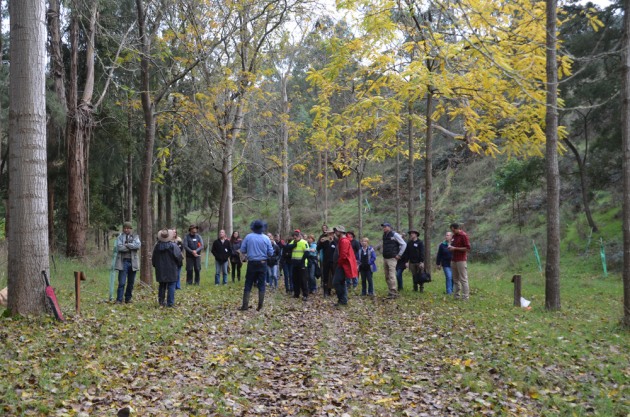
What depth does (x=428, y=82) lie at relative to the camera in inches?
→ 394

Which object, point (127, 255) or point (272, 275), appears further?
point (272, 275)

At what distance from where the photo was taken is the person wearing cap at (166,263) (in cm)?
1173

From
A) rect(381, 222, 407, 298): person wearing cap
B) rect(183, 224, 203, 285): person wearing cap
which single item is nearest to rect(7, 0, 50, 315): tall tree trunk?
rect(183, 224, 203, 285): person wearing cap

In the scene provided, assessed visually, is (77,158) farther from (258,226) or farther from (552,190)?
Answer: (552,190)

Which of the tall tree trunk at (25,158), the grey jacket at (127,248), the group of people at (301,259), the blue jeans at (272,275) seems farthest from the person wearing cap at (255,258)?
the blue jeans at (272,275)

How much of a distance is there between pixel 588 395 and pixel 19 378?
631 centimetres

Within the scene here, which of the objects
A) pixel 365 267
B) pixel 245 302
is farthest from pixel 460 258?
pixel 245 302

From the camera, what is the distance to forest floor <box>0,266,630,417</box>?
558 cm

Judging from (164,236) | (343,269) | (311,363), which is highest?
(164,236)

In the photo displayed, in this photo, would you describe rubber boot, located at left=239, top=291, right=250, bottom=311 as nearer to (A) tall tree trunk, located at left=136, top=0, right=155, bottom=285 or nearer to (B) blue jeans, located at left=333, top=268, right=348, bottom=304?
(B) blue jeans, located at left=333, top=268, right=348, bottom=304

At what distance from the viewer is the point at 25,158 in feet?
28.5

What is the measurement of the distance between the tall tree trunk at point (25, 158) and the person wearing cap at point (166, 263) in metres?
3.13

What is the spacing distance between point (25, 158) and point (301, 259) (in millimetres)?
7779

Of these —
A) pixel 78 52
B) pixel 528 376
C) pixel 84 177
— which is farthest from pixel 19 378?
pixel 78 52
